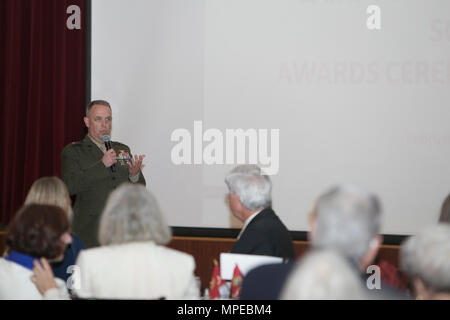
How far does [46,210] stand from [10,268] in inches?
9.1

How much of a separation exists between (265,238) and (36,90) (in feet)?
9.79

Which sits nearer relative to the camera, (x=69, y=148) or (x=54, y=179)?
(x=54, y=179)

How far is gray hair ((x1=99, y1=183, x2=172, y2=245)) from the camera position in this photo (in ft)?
6.26

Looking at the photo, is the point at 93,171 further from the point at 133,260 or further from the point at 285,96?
the point at 133,260

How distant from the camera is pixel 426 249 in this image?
1485 mm

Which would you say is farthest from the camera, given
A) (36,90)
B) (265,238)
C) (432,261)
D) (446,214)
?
(36,90)

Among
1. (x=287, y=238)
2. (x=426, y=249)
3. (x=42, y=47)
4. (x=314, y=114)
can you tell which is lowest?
(x=287, y=238)

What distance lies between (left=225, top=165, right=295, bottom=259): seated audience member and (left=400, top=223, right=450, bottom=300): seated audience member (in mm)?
1078

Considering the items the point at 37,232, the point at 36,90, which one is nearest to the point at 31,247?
the point at 37,232

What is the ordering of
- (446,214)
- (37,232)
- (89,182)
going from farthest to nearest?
(89,182) → (446,214) → (37,232)

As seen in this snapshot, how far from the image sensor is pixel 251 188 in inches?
105

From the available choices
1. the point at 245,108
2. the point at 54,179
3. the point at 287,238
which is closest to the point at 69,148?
the point at 54,179

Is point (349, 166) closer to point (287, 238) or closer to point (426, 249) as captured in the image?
point (287, 238)

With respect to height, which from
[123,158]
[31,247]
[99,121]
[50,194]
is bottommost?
[31,247]
